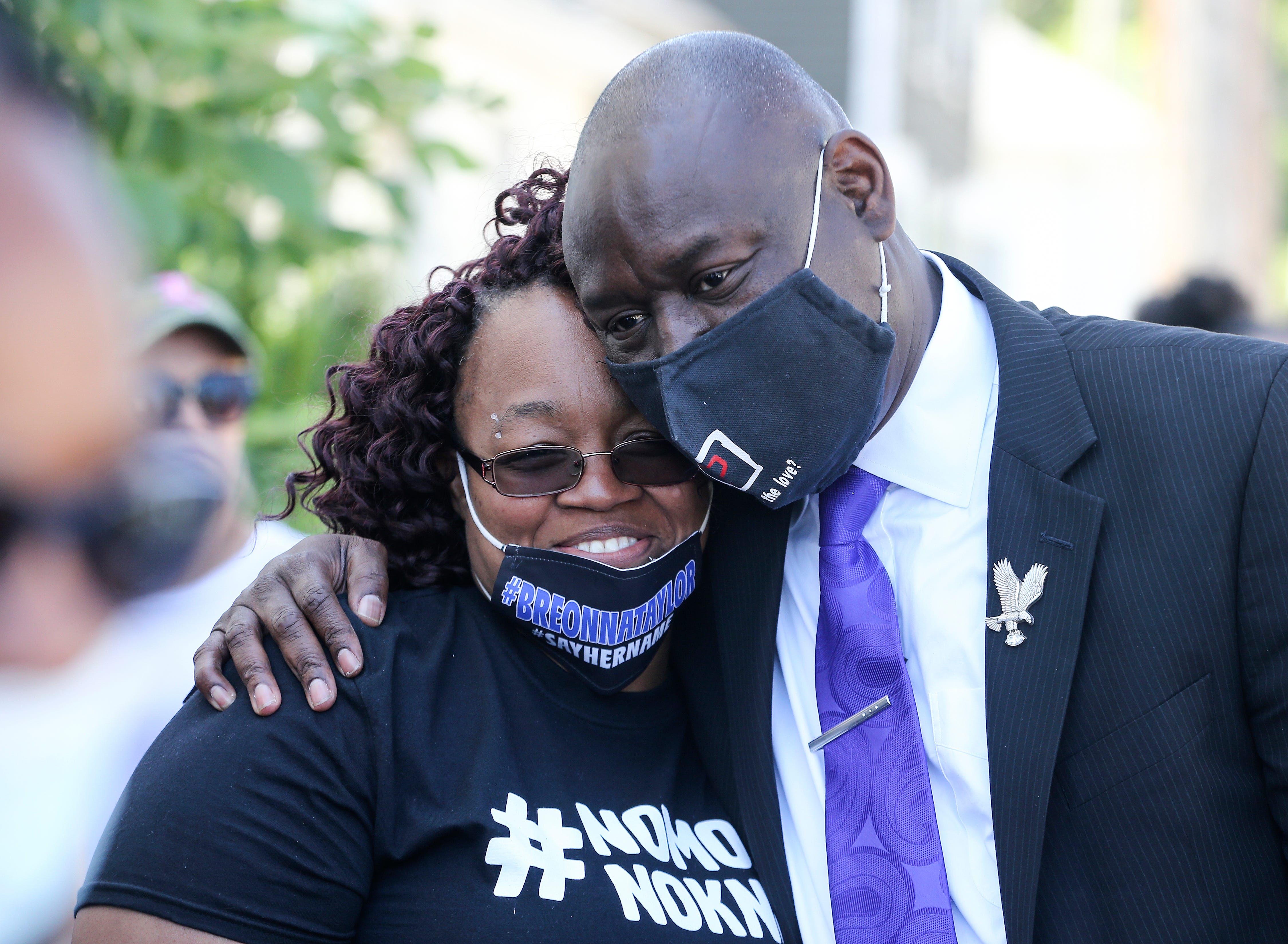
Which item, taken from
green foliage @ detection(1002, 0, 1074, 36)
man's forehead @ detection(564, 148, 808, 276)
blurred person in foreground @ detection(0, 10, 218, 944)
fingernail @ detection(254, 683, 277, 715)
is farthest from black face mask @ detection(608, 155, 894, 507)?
green foliage @ detection(1002, 0, 1074, 36)

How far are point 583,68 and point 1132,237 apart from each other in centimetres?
1788

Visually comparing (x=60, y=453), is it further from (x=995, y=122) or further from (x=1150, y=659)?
(x=995, y=122)

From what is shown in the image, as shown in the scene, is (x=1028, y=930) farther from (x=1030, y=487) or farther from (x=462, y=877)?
(x=462, y=877)

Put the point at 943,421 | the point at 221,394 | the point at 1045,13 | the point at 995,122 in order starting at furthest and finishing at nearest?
the point at 1045,13, the point at 995,122, the point at 221,394, the point at 943,421

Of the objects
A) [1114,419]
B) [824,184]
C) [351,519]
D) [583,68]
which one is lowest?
[583,68]

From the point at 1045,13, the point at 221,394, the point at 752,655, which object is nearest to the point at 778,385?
the point at 752,655

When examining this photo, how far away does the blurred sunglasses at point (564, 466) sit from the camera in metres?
2.45

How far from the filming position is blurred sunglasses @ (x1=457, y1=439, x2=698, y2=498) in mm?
2451

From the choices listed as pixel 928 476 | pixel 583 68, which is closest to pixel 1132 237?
pixel 583 68

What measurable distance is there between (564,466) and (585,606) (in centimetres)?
29

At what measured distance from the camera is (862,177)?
7.52 feet

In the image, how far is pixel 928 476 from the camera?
2.38 m

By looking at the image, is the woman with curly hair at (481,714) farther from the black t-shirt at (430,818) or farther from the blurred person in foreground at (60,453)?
the blurred person in foreground at (60,453)

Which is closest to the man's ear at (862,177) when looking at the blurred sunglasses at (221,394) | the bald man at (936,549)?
the bald man at (936,549)
